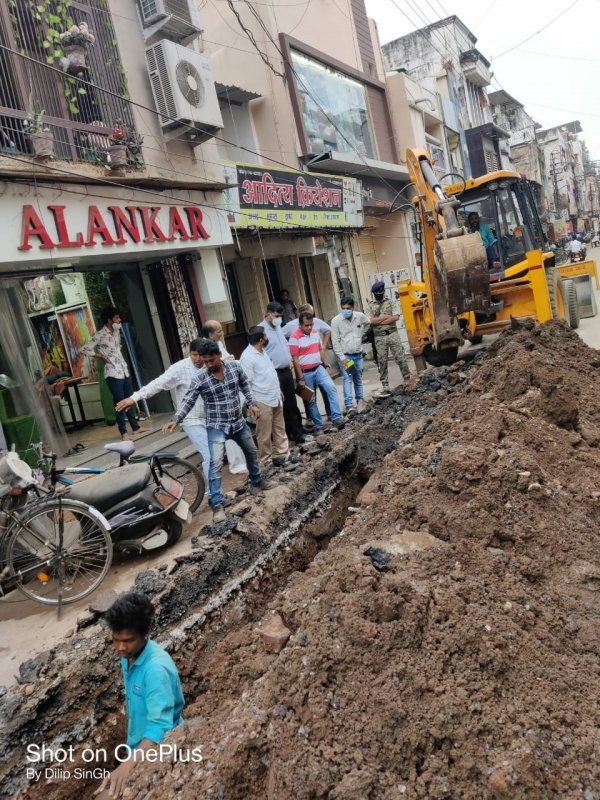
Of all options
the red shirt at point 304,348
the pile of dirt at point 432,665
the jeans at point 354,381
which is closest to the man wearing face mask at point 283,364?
the red shirt at point 304,348

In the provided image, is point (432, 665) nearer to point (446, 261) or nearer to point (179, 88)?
point (446, 261)

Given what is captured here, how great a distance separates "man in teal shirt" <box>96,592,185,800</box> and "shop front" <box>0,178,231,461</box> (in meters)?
4.55

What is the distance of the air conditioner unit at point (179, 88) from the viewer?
8125 millimetres

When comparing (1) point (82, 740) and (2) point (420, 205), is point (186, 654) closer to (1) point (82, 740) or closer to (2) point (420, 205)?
(1) point (82, 740)

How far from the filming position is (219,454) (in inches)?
199

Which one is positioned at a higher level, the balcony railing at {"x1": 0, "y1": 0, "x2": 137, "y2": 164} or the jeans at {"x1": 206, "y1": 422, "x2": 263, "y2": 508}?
the balcony railing at {"x1": 0, "y1": 0, "x2": 137, "y2": 164}

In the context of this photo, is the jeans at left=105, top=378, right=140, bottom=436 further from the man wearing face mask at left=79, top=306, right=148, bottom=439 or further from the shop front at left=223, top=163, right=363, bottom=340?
the shop front at left=223, top=163, right=363, bottom=340

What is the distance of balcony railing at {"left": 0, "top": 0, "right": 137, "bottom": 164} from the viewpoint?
262 inches

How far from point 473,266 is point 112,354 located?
499 cm

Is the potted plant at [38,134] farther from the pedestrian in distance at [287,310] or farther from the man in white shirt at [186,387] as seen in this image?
the pedestrian in distance at [287,310]

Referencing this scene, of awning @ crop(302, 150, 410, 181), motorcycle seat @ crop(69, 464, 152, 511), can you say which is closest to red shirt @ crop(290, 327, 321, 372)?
motorcycle seat @ crop(69, 464, 152, 511)

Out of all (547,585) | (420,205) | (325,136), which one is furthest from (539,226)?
(547,585)

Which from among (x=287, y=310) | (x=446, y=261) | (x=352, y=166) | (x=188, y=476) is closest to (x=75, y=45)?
(x=446, y=261)

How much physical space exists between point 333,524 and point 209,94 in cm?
709
